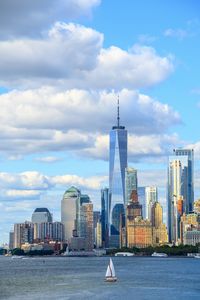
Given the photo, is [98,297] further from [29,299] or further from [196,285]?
[196,285]

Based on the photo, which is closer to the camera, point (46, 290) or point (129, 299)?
point (129, 299)

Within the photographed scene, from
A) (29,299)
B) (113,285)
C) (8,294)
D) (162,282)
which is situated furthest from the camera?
(162,282)

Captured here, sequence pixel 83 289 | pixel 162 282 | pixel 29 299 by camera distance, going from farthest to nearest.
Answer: pixel 162 282 < pixel 83 289 < pixel 29 299

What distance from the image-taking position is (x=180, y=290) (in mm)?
109438

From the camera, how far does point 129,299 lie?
3743 inches

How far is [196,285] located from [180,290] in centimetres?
1298

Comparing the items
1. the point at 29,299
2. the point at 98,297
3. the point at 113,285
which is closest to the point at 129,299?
the point at 98,297

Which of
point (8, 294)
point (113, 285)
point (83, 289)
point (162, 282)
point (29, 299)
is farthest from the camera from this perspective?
point (162, 282)

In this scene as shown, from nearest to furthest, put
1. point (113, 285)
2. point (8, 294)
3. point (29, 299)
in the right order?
point (29, 299) < point (8, 294) < point (113, 285)

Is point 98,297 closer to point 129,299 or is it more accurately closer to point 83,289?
point 129,299

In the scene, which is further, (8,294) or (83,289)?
(83,289)

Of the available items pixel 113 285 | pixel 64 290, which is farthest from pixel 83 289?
pixel 113 285

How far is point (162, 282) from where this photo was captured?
13000 cm

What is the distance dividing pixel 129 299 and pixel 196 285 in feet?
95.5
